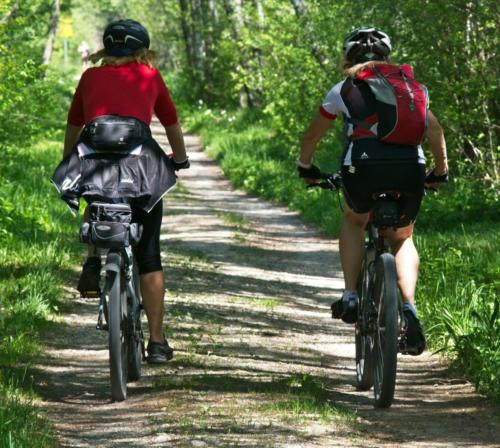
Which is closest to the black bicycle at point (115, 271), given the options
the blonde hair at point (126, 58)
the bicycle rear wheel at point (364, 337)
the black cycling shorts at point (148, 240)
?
the black cycling shorts at point (148, 240)

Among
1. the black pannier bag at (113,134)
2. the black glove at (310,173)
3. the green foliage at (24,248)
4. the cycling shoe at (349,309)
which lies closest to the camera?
the green foliage at (24,248)

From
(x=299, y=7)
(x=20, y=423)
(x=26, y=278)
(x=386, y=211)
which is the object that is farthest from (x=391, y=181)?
(x=299, y=7)

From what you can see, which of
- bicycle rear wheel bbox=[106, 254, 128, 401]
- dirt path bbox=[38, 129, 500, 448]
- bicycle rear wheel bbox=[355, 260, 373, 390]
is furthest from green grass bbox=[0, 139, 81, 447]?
bicycle rear wheel bbox=[355, 260, 373, 390]

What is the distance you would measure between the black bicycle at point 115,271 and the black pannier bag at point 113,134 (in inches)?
11.9

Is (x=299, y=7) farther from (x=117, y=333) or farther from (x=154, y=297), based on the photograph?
(x=117, y=333)

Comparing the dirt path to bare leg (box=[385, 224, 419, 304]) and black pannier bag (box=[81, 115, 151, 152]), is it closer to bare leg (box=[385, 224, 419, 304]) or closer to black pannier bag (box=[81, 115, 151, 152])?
bare leg (box=[385, 224, 419, 304])

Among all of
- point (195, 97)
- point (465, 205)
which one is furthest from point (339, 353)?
point (195, 97)

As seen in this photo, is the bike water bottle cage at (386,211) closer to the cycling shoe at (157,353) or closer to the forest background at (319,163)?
the forest background at (319,163)

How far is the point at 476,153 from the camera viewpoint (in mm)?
14703

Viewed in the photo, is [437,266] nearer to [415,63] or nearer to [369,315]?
[369,315]

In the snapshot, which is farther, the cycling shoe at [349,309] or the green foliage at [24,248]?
the cycling shoe at [349,309]

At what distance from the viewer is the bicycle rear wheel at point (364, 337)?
6.35 metres

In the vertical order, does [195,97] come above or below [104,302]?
above

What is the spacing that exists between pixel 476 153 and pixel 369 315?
28.8 feet
